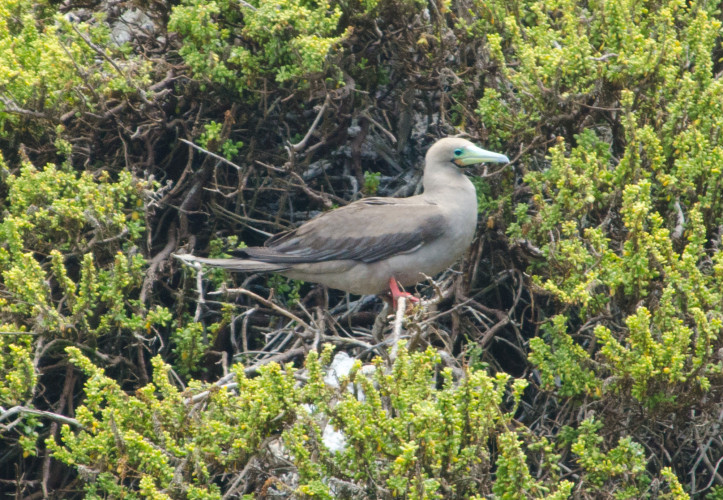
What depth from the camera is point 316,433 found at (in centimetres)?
377

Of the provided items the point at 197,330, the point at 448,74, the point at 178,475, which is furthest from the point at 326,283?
the point at 178,475

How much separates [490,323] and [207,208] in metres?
2.07

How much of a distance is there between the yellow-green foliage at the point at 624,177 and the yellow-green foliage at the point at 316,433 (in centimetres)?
86

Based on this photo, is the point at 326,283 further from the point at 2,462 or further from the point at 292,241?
the point at 2,462

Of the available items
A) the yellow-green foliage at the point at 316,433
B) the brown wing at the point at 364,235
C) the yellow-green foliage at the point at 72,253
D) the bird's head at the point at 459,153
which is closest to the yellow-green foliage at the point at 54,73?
the yellow-green foliage at the point at 72,253

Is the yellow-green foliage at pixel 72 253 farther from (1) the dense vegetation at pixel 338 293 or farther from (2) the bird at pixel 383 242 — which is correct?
(2) the bird at pixel 383 242

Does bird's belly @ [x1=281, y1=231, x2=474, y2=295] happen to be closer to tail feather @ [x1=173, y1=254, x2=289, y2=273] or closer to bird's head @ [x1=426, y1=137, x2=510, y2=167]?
tail feather @ [x1=173, y1=254, x2=289, y2=273]

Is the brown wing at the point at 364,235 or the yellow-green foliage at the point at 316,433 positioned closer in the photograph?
the yellow-green foliage at the point at 316,433

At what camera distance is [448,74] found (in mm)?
6125

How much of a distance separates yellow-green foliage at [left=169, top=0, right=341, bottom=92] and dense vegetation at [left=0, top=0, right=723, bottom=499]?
0.06 ft

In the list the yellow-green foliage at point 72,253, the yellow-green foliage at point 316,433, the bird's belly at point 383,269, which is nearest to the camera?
the yellow-green foliage at point 316,433

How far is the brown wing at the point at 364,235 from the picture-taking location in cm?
563

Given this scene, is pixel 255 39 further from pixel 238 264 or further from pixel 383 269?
pixel 383 269

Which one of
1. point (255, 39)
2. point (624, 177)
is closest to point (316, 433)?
point (624, 177)
